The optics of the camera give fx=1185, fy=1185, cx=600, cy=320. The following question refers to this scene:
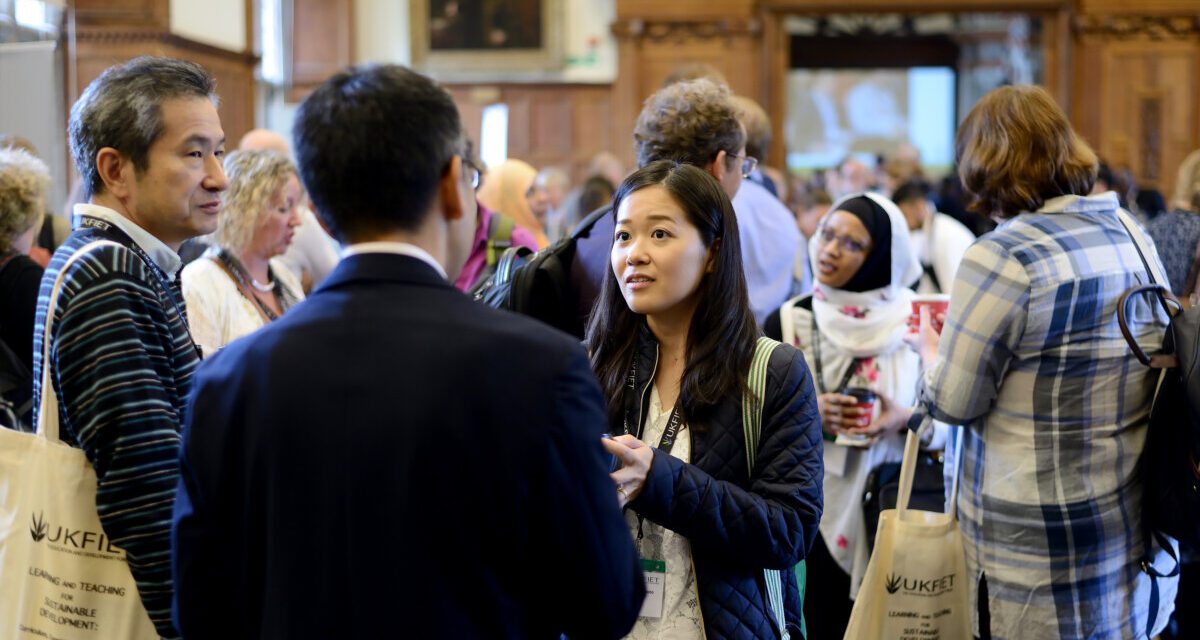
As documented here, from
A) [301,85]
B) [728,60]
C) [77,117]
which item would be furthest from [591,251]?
[301,85]

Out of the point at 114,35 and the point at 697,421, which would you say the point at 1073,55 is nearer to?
the point at 114,35

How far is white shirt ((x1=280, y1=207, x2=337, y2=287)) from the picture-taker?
182 inches

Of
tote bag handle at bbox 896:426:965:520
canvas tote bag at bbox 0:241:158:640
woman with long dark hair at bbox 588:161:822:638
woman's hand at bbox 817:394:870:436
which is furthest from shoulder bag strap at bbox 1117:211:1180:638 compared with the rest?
canvas tote bag at bbox 0:241:158:640

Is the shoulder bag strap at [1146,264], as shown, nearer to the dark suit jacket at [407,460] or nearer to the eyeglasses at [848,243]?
the eyeglasses at [848,243]

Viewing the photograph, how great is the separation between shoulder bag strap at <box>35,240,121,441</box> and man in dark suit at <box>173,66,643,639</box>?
0.68 metres

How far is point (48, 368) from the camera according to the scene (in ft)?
6.67

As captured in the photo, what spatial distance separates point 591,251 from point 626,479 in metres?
0.93

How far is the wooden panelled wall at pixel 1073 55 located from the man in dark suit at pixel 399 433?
36.7 feet

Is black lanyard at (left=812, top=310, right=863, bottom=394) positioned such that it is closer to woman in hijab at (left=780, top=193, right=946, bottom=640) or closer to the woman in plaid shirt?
woman in hijab at (left=780, top=193, right=946, bottom=640)

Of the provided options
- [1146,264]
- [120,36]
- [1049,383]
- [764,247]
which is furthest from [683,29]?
[1049,383]

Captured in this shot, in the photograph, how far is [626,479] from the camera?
1938 millimetres

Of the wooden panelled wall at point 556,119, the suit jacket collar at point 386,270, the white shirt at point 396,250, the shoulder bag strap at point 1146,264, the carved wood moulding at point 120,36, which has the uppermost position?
the carved wood moulding at point 120,36

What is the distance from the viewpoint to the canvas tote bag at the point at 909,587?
272cm

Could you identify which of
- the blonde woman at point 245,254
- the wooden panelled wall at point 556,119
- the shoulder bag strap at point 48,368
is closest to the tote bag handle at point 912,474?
the shoulder bag strap at point 48,368
